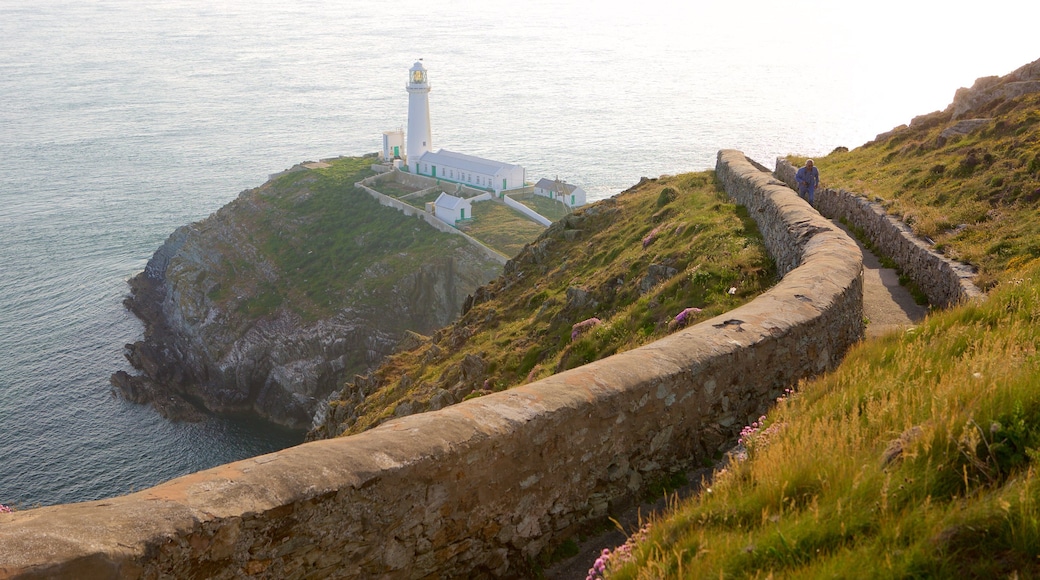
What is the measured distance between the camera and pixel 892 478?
4969 millimetres

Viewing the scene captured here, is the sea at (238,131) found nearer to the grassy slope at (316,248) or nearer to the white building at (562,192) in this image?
the white building at (562,192)

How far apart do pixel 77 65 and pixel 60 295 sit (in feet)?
390

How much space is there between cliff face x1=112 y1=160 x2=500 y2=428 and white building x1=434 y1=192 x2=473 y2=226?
8.75 feet

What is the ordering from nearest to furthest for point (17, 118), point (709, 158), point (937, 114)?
point (937, 114), point (709, 158), point (17, 118)

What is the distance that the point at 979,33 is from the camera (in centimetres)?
17162

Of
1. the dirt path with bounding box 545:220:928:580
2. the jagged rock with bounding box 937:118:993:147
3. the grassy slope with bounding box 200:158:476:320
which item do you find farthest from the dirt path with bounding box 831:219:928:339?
the grassy slope with bounding box 200:158:476:320

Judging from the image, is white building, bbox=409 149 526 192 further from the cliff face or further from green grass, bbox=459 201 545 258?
the cliff face

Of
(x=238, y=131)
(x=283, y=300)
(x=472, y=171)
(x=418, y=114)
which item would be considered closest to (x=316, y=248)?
(x=283, y=300)

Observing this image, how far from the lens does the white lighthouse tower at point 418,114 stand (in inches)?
3693

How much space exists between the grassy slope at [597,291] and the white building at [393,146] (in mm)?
70013

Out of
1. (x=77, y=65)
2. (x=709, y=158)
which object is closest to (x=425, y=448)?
(x=709, y=158)

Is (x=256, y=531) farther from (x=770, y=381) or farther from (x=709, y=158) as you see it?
(x=709, y=158)

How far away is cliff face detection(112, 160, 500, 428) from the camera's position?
196 feet

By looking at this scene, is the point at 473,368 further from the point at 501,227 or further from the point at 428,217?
the point at 428,217
